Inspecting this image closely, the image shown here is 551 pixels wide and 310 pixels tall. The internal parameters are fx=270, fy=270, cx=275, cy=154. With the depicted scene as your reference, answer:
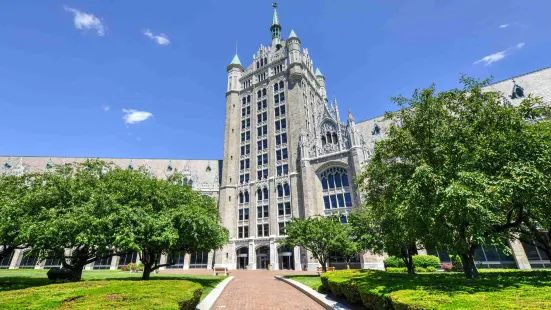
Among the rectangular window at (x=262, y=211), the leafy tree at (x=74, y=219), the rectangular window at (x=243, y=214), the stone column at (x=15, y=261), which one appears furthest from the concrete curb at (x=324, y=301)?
the stone column at (x=15, y=261)

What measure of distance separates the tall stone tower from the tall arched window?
0.16 meters

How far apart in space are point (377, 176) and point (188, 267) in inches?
1880

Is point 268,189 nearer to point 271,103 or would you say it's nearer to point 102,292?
point 271,103

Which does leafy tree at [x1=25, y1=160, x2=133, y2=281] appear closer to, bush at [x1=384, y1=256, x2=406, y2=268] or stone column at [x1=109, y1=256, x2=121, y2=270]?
bush at [x1=384, y1=256, x2=406, y2=268]

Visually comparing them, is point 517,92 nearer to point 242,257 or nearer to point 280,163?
point 280,163

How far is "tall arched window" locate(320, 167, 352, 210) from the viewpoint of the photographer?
140ft

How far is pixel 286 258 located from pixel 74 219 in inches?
1351

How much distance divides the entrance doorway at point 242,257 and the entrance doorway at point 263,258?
7.36 ft

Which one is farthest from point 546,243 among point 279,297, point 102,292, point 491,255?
point 491,255

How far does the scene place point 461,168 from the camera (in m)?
11.3

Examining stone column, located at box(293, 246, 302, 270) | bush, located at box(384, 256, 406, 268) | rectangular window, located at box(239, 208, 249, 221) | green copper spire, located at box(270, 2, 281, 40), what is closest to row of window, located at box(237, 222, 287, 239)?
rectangular window, located at box(239, 208, 249, 221)

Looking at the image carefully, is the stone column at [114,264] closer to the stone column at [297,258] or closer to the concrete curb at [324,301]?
the stone column at [297,258]

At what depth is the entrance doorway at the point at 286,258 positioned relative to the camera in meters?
43.8

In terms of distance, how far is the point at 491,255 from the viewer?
3481cm
